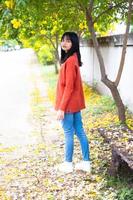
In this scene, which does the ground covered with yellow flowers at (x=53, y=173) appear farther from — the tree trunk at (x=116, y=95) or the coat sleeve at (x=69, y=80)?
the coat sleeve at (x=69, y=80)

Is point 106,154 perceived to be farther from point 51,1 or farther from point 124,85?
point 124,85

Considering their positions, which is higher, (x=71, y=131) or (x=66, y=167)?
(x=71, y=131)

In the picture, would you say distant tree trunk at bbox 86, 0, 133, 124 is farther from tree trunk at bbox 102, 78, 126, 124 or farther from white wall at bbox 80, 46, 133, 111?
white wall at bbox 80, 46, 133, 111

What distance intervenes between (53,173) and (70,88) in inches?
44.3

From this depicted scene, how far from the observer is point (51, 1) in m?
5.63

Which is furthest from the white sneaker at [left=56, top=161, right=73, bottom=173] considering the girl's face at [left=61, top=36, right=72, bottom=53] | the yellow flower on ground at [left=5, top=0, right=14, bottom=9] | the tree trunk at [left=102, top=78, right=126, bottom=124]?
the yellow flower on ground at [left=5, top=0, right=14, bottom=9]

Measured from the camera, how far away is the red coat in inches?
195

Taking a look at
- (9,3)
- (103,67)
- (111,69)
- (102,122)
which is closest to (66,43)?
(9,3)

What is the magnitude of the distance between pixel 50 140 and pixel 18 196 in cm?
228

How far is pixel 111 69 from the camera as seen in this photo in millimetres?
9539

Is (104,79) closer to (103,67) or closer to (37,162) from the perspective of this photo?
(103,67)

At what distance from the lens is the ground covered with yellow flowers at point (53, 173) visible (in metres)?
4.64

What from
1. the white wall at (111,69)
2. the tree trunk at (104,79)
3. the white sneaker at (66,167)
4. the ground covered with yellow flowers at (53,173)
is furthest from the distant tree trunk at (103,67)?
the white sneaker at (66,167)

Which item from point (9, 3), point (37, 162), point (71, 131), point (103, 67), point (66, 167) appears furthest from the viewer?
point (103, 67)
